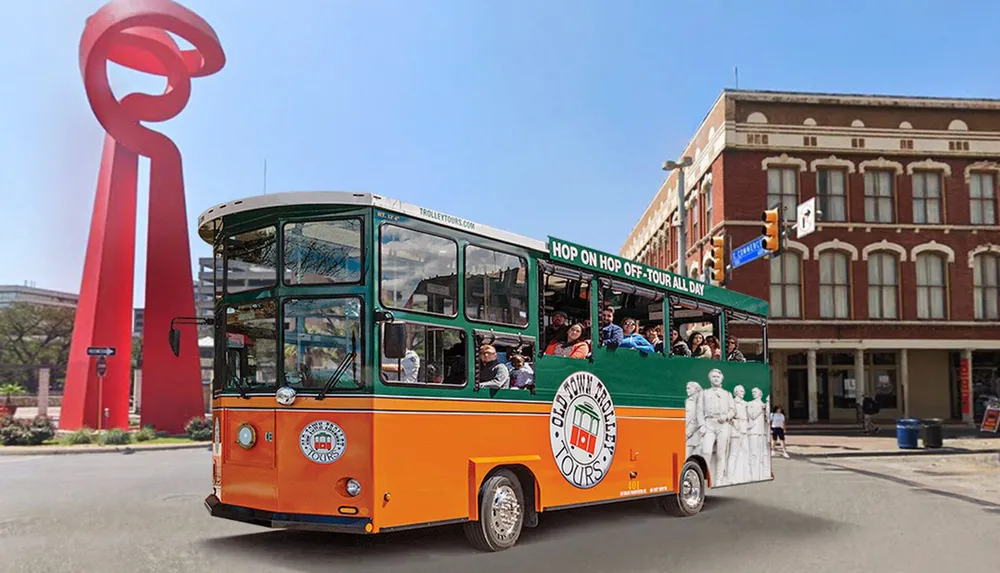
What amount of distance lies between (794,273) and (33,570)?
3282 cm

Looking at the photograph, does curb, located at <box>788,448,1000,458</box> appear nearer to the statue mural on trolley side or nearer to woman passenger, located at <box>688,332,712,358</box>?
the statue mural on trolley side

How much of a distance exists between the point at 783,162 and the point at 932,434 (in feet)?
45.1

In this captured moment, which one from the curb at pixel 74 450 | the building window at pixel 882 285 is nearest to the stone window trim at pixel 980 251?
the building window at pixel 882 285

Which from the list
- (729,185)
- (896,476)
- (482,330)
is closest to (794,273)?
(729,185)

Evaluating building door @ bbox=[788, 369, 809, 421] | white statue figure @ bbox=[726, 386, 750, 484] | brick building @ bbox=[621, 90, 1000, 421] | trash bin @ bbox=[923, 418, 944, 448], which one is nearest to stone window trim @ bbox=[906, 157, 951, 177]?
brick building @ bbox=[621, 90, 1000, 421]

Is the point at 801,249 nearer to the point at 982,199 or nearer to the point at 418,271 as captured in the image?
the point at 982,199

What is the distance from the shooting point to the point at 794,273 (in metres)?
36.0

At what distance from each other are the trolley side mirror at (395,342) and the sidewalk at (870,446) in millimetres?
19754

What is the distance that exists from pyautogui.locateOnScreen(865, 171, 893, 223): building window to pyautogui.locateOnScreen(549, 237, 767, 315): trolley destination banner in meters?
24.9

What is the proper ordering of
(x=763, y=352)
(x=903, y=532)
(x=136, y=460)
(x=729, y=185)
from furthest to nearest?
1. (x=729, y=185)
2. (x=136, y=460)
3. (x=763, y=352)
4. (x=903, y=532)

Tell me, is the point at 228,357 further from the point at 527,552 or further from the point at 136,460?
the point at 136,460

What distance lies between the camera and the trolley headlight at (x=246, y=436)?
8.38m

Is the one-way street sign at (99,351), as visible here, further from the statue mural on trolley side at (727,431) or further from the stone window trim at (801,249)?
the stone window trim at (801,249)

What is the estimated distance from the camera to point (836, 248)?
119 feet
